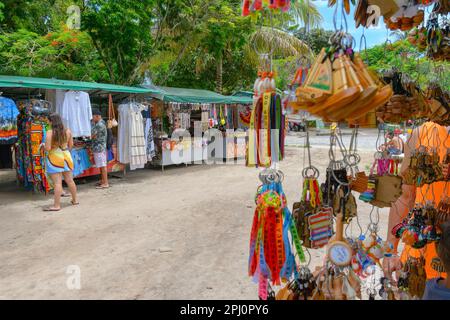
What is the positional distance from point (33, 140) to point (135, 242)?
10.2 ft

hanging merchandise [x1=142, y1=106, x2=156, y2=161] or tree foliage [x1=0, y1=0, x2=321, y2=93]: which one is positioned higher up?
tree foliage [x1=0, y1=0, x2=321, y2=93]

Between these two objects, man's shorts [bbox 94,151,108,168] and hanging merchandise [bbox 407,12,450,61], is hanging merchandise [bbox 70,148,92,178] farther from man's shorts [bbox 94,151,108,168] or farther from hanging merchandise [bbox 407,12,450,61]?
hanging merchandise [bbox 407,12,450,61]

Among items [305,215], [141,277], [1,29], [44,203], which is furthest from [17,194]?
[305,215]

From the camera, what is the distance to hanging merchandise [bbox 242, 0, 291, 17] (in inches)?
42.8

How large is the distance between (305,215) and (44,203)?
5.40 metres

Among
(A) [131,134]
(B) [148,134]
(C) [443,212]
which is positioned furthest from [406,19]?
(B) [148,134]

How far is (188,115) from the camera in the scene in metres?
9.43

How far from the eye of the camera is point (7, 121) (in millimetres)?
5438

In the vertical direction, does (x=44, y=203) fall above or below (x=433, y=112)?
below

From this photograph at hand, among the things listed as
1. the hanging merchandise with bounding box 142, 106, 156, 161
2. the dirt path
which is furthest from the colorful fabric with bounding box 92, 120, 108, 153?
the hanging merchandise with bounding box 142, 106, 156, 161

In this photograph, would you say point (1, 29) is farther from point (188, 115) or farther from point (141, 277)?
point (141, 277)

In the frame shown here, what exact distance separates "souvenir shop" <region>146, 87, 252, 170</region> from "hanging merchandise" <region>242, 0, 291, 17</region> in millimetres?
6891

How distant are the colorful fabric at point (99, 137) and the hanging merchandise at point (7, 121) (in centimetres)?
136

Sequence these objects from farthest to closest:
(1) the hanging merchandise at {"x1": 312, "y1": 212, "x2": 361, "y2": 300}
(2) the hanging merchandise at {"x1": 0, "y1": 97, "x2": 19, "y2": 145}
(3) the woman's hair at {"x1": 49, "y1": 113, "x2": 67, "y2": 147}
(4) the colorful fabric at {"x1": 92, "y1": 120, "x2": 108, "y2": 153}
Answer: (4) the colorful fabric at {"x1": 92, "y1": 120, "x2": 108, "y2": 153} → (2) the hanging merchandise at {"x1": 0, "y1": 97, "x2": 19, "y2": 145} → (3) the woman's hair at {"x1": 49, "y1": 113, "x2": 67, "y2": 147} → (1) the hanging merchandise at {"x1": 312, "y1": 212, "x2": 361, "y2": 300}
